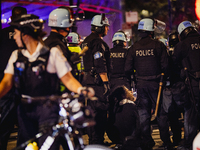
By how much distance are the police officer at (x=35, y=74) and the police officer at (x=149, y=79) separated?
2.92m

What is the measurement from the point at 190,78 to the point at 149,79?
80 centimetres

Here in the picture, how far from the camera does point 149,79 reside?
6.02 metres

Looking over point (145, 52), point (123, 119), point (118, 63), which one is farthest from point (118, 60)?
point (123, 119)

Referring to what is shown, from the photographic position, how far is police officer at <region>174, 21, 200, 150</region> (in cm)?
579

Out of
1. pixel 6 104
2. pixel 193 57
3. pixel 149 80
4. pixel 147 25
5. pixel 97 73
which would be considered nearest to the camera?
pixel 6 104

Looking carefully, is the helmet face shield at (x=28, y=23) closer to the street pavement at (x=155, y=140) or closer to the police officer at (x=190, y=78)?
the police officer at (x=190, y=78)

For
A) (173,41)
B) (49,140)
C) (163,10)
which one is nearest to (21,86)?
(49,140)

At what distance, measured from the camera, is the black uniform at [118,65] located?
25.5 feet

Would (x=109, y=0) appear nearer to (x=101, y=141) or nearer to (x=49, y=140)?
(x=101, y=141)

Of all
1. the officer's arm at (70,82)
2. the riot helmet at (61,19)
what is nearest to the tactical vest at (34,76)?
the officer's arm at (70,82)

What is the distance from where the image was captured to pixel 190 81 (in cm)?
587

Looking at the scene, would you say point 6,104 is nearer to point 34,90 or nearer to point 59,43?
point 59,43

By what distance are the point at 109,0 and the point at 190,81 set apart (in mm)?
12755

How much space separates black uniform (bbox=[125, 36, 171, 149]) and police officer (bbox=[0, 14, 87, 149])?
2.92 metres
